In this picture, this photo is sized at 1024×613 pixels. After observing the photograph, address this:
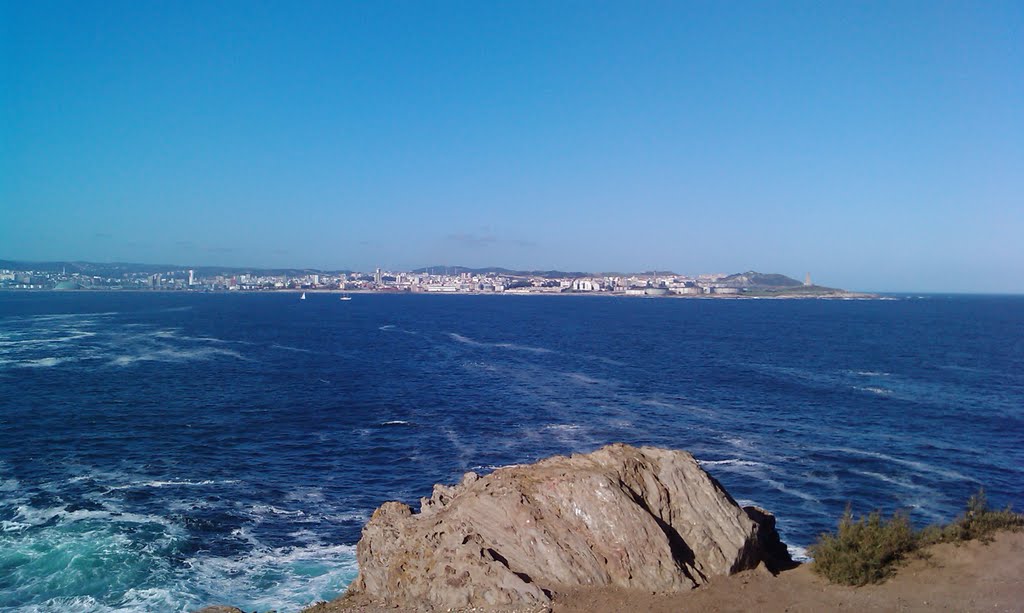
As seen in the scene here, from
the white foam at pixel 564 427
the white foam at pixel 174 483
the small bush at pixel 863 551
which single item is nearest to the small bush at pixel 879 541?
the small bush at pixel 863 551

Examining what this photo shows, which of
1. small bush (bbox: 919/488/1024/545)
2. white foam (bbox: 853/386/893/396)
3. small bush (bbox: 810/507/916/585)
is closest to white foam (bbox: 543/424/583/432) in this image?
small bush (bbox: 810/507/916/585)

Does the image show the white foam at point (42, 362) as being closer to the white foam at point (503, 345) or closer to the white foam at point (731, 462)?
the white foam at point (503, 345)

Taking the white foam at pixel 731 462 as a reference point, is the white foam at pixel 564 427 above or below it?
above

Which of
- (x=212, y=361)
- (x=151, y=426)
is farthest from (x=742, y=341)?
(x=151, y=426)

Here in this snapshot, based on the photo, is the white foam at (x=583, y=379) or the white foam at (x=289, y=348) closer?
the white foam at (x=583, y=379)

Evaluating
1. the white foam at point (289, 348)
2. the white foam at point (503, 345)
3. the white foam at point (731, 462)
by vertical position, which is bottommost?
the white foam at point (731, 462)

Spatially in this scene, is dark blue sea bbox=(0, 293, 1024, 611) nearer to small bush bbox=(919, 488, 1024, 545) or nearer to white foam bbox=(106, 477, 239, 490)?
white foam bbox=(106, 477, 239, 490)
